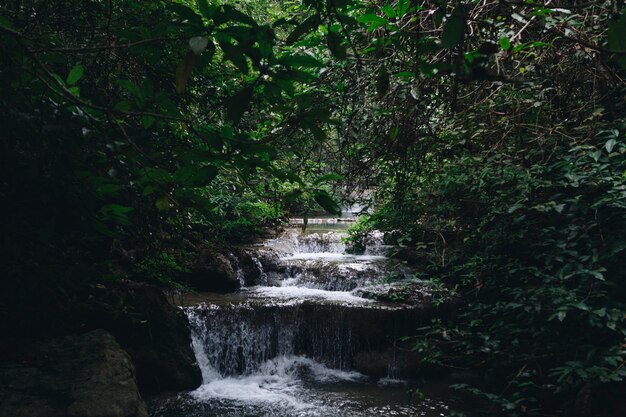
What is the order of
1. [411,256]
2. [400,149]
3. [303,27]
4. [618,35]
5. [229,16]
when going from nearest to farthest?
[618,35]
[229,16]
[303,27]
[400,149]
[411,256]

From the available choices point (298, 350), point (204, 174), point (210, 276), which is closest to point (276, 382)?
point (298, 350)

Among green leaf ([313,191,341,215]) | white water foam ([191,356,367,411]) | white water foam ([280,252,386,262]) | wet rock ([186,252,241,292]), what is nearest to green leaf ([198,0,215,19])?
green leaf ([313,191,341,215])

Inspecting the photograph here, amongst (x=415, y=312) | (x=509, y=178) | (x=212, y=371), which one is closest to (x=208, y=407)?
(x=212, y=371)

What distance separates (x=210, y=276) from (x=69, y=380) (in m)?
4.94

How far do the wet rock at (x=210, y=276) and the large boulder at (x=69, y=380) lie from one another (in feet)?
14.0

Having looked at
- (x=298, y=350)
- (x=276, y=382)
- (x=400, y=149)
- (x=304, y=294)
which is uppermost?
(x=400, y=149)

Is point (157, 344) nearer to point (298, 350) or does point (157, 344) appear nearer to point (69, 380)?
point (298, 350)

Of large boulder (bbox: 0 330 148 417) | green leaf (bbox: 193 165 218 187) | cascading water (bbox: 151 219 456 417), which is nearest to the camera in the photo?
green leaf (bbox: 193 165 218 187)

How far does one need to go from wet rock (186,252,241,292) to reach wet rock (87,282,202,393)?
82.6 inches

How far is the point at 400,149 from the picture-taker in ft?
14.2

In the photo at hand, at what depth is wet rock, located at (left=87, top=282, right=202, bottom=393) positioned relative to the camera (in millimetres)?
5652

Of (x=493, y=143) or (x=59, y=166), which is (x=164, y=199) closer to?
(x=59, y=166)

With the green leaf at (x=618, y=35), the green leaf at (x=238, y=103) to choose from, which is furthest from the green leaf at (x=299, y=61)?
the green leaf at (x=618, y=35)

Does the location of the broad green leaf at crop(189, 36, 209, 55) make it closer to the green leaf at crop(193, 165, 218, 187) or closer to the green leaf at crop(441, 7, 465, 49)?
the green leaf at crop(193, 165, 218, 187)
